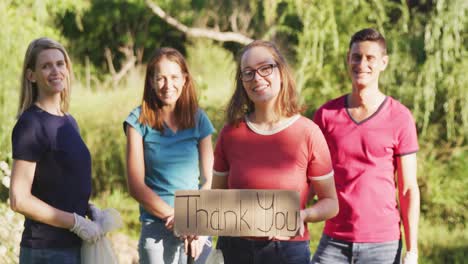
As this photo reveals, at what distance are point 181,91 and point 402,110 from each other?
2.93 ft

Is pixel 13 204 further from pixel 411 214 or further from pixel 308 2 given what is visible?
pixel 308 2

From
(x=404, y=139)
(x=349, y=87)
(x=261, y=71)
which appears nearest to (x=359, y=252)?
(x=404, y=139)

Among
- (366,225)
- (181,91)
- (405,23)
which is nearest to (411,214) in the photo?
(366,225)

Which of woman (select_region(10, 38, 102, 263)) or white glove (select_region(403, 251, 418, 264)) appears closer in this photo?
woman (select_region(10, 38, 102, 263))

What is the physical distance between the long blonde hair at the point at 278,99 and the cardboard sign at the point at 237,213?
0.31 m

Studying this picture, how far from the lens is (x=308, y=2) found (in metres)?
8.24

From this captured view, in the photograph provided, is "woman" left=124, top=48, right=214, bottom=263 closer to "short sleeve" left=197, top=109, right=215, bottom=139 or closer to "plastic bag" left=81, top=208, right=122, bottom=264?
"short sleeve" left=197, top=109, right=215, bottom=139

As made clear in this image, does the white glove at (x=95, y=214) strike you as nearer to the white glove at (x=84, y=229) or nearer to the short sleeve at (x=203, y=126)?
the white glove at (x=84, y=229)

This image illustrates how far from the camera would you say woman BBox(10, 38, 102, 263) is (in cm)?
274

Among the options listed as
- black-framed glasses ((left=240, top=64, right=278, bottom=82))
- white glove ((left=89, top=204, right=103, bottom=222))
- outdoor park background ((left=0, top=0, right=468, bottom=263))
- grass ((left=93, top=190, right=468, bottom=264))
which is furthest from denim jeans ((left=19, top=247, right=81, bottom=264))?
grass ((left=93, top=190, right=468, bottom=264))

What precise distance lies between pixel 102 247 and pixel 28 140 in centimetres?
48

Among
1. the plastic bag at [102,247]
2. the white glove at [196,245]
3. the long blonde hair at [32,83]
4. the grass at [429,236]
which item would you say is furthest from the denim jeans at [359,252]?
the grass at [429,236]

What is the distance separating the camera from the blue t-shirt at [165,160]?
10.4 ft

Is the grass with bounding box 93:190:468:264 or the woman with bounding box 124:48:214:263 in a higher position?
the woman with bounding box 124:48:214:263
